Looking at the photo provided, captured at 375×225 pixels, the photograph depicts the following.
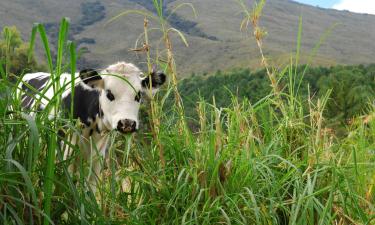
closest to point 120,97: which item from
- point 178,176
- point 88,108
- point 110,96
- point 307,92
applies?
point 110,96

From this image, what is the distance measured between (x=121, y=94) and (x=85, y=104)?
30.8 inches

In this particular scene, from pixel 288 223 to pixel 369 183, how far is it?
0.71m

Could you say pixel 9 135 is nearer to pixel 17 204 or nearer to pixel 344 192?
pixel 17 204

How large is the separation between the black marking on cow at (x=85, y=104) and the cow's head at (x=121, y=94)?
0.20 m

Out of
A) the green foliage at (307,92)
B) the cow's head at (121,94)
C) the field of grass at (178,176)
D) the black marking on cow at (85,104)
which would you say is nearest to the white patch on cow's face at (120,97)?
the cow's head at (121,94)

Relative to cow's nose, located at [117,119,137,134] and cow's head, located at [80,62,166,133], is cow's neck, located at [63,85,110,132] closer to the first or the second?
cow's head, located at [80,62,166,133]

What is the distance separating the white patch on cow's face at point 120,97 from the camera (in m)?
5.57

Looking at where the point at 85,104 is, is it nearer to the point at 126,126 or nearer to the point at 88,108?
the point at 88,108

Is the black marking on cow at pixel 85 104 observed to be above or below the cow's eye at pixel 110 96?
below

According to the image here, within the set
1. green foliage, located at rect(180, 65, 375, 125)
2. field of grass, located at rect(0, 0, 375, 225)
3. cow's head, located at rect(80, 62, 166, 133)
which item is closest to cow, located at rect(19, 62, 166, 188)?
cow's head, located at rect(80, 62, 166, 133)

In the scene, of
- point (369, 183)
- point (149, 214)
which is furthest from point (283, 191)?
point (149, 214)

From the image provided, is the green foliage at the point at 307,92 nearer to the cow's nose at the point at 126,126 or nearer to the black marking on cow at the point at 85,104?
the cow's nose at the point at 126,126

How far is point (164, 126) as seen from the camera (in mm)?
3572

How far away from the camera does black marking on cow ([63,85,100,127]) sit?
6235 mm
